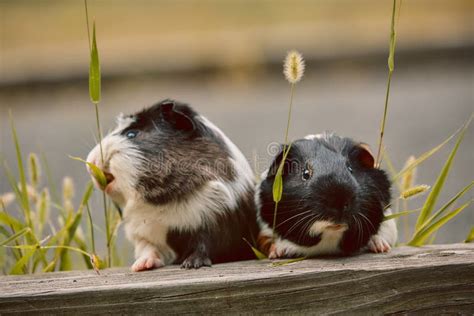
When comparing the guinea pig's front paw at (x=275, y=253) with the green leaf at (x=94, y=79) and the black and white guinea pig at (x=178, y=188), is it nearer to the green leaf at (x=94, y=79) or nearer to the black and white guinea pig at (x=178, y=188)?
the black and white guinea pig at (x=178, y=188)

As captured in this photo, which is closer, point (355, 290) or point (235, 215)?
point (355, 290)

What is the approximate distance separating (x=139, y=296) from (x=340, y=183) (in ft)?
3.35

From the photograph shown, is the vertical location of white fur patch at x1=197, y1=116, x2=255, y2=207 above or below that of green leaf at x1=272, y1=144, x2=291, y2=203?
below

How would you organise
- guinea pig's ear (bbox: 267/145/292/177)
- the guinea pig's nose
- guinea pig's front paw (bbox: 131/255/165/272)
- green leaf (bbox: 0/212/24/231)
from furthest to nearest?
green leaf (bbox: 0/212/24/231), guinea pig's ear (bbox: 267/145/292/177), guinea pig's front paw (bbox: 131/255/165/272), the guinea pig's nose

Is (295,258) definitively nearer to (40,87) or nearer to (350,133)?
(350,133)

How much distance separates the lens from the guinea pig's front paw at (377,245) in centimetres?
340

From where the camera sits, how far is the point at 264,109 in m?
11.1

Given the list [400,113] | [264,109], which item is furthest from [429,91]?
[264,109]

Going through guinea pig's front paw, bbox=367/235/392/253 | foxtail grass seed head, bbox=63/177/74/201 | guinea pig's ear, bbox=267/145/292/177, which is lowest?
guinea pig's front paw, bbox=367/235/392/253

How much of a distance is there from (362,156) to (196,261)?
0.99 meters

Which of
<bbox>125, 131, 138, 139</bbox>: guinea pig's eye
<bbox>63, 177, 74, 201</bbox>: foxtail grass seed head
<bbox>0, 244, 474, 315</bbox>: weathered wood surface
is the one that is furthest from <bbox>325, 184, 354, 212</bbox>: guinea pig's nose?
<bbox>63, 177, 74, 201</bbox>: foxtail grass seed head

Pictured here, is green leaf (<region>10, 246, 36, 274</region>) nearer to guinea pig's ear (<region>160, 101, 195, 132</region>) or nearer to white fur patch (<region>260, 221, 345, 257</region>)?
guinea pig's ear (<region>160, 101, 195, 132</region>)

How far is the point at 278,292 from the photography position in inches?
117

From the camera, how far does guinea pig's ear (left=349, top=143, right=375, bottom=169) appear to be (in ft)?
11.3
